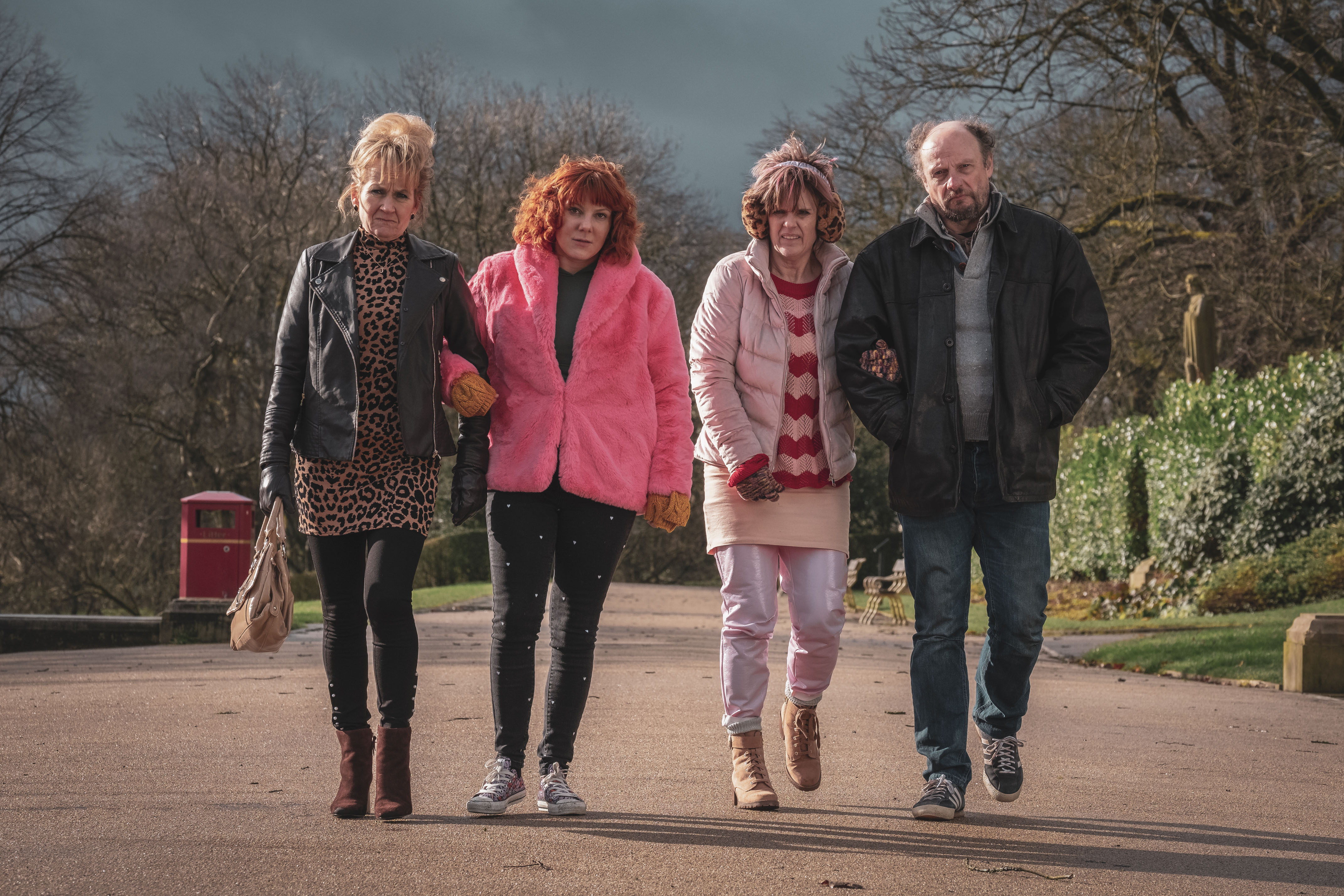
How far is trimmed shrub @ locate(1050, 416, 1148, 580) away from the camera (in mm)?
18625

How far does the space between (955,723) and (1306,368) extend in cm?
1221

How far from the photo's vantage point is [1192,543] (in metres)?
15.5

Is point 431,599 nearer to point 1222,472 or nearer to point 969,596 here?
Result: point 1222,472

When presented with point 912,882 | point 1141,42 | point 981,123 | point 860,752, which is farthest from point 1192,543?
point 912,882

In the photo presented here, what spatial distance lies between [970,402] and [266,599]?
2.28 m

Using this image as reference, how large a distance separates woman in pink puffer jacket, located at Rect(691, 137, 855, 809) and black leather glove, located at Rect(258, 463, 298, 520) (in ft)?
4.37

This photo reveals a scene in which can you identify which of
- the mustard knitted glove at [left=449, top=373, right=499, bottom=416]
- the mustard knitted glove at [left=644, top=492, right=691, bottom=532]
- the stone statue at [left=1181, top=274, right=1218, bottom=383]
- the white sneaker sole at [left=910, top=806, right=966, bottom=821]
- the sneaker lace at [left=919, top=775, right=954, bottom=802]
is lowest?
the white sneaker sole at [left=910, top=806, right=966, bottom=821]

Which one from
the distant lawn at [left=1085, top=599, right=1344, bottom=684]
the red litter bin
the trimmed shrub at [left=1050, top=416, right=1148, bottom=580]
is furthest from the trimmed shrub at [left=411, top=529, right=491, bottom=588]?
the distant lawn at [left=1085, top=599, right=1344, bottom=684]

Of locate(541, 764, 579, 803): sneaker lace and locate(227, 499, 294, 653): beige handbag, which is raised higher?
locate(227, 499, 294, 653): beige handbag

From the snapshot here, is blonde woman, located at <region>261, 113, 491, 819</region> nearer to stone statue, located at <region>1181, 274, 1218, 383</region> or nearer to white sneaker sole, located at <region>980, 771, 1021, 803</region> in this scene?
white sneaker sole, located at <region>980, 771, 1021, 803</region>

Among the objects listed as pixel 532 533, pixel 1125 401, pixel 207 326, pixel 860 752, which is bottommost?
pixel 860 752

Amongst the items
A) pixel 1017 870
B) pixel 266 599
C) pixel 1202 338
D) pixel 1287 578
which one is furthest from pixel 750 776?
pixel 1202 338

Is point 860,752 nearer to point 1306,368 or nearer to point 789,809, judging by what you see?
point 789,809

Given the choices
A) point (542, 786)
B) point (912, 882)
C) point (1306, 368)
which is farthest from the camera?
point (1306, 368)
